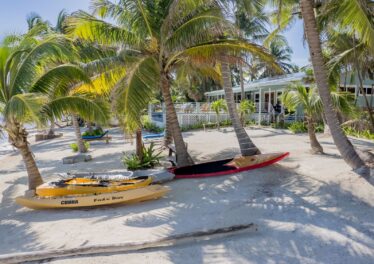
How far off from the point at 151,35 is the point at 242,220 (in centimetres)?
593

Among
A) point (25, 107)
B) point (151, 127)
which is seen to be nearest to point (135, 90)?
point (25, 107)

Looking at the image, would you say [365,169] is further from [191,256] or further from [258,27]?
[258,27]

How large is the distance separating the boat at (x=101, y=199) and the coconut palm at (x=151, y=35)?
2.31m

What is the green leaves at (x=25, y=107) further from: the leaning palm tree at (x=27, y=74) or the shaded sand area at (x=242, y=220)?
the shaded sand area at (x=242, y=220)

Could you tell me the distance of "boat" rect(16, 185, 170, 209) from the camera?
7645 millimetres

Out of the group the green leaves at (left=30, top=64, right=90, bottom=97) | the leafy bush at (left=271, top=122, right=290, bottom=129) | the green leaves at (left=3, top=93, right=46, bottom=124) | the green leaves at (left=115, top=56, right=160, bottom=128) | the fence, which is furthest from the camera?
the fence

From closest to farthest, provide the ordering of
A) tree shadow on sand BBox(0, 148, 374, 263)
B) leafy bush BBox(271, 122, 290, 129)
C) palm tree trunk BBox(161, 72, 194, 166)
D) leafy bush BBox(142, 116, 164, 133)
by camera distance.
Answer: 1. tree shadow on sand BBox(0, 148, 374, 263)
2. palm tree trunk BBox(161, 72, 194, 166)
3. leafy bush BBox(271, 122, 290, 129)
4. leafy bush BBox(142, 116, 164, 133)

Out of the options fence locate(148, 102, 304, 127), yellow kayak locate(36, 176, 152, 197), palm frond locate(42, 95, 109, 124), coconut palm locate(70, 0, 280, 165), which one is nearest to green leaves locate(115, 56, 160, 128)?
coconut palm locate(70, 0, 280, 165)

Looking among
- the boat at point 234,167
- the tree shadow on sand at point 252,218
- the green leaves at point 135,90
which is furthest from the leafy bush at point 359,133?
the green leaves at point 135,90

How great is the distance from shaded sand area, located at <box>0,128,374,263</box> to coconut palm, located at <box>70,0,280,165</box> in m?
3.13

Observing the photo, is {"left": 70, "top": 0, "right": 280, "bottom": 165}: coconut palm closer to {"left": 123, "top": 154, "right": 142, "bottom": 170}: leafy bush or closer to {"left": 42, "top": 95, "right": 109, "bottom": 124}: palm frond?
{"left": 42, "top": 95, "right": 109, "bottom": 124}: palm frond

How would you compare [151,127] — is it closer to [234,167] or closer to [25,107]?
[234,167]

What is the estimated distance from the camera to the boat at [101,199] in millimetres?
A: 7645

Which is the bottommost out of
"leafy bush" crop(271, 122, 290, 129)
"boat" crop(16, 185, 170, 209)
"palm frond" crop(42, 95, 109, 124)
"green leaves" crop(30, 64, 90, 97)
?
"boat" crop(16, 185, 170, 209)
